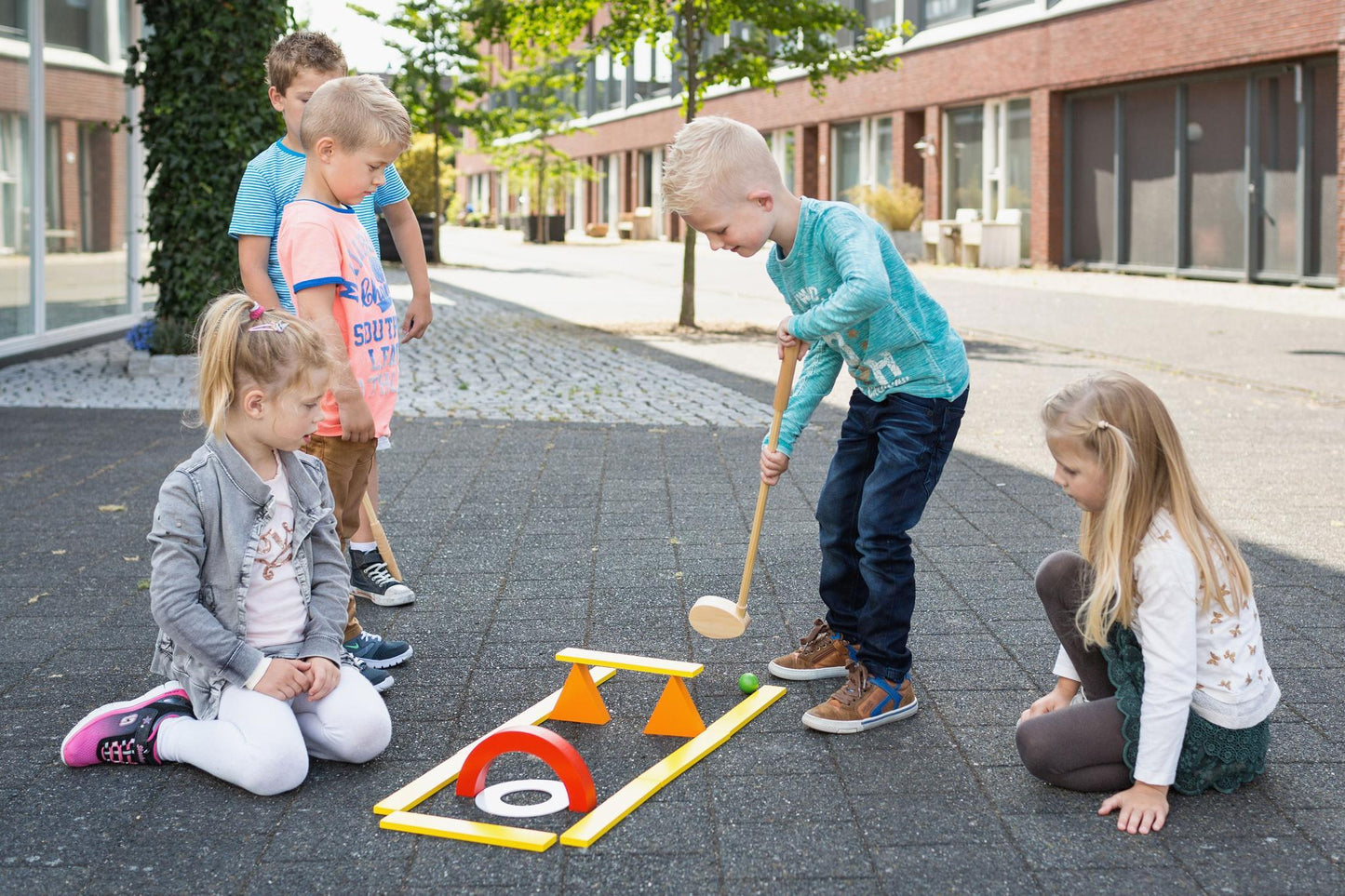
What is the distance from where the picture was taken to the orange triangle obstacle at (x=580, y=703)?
383 cm

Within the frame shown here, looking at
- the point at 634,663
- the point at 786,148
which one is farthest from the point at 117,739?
the point at 786,148

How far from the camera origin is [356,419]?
4.18 m

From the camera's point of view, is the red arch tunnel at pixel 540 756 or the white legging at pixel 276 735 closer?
the red arch tunnel at pixel 540 756

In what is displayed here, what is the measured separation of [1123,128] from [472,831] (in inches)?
923

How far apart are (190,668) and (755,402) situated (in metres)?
6.64

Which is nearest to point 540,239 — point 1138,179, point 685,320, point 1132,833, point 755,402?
point 1138,179

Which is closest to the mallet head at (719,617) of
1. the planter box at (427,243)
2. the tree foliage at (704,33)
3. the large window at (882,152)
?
the tree foliage at (704,33)

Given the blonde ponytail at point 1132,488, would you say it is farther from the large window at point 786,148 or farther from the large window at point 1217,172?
the large window at point 786,148

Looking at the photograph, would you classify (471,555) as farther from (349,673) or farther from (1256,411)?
(1256,411)

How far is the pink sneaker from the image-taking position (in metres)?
3.49

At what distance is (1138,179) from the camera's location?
24.0 metres

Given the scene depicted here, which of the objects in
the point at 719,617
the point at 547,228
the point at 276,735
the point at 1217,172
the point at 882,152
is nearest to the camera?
the point at 276,735

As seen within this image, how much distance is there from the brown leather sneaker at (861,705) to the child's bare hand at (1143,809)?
75 centimetres

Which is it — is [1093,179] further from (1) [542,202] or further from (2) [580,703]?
(2) [580,703]
